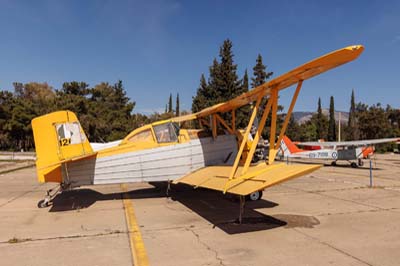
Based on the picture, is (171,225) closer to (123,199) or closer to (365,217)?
(123,199)

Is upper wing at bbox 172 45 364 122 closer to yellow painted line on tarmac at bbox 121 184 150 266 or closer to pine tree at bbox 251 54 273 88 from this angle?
yellow painted line on tarmac at bbox 121 184 150 266

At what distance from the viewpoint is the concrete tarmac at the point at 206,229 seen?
16.0 feet

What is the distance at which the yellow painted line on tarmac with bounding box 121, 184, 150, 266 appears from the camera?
15.5ft

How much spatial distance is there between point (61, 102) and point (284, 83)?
138 feet

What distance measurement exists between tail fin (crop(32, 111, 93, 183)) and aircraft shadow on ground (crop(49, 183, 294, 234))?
1133mm

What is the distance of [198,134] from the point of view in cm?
984

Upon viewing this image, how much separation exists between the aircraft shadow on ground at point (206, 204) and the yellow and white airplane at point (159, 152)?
74cm

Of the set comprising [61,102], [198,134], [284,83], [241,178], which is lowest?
[241,178]

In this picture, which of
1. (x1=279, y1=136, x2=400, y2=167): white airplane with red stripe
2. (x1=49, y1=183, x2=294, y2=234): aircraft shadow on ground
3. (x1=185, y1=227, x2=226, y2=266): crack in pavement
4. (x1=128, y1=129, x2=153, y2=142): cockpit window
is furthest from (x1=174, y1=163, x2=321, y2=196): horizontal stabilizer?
(x1=279, y1=136, x2=400, y2=167): white airplane with red stripe

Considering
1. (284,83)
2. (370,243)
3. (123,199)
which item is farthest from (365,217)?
(123,199)

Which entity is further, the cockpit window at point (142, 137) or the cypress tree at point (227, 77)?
the cypress tree at point (227, 77)

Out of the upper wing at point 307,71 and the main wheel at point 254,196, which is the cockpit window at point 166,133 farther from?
the main wheel at point 254,196

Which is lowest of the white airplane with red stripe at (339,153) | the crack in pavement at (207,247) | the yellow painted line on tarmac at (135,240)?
the crack in pavement at (207,247)

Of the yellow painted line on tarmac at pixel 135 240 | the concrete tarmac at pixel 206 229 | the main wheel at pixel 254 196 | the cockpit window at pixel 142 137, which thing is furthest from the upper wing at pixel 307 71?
the yellow painted line on tarmac at pixel 135 240
